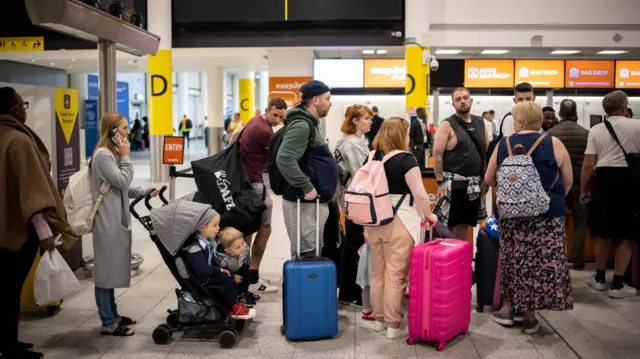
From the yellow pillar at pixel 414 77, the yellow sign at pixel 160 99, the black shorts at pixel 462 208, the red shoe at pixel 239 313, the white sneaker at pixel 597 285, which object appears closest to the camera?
the red shoe at pixel 239 313

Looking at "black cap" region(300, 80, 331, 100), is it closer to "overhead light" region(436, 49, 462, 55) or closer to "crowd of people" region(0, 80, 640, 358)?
"crowd of people" region(0, 80, 640, 358)

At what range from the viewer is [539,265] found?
419 centimetres

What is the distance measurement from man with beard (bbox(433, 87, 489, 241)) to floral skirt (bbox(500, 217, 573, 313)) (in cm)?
82

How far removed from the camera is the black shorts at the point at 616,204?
5.27m

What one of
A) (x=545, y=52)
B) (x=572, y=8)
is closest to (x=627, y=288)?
(x=572, y=8)

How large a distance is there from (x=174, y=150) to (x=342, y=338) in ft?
8.23

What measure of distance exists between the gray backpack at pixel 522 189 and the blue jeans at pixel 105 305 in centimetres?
261

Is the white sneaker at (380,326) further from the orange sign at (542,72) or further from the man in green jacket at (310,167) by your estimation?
the orange sign at (542,72)

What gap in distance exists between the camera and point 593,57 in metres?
16.1

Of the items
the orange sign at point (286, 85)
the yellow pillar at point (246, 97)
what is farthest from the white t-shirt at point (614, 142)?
the yellow pillar at point (246, 97)

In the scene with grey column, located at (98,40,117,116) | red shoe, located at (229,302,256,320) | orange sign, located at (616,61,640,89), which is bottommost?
red shoe, located at (229,302,256,320)

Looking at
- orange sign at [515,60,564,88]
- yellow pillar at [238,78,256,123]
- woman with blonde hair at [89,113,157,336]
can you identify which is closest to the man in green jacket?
woman with blonde hair at [89,113,157,336]

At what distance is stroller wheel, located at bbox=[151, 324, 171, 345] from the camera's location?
4090 mm

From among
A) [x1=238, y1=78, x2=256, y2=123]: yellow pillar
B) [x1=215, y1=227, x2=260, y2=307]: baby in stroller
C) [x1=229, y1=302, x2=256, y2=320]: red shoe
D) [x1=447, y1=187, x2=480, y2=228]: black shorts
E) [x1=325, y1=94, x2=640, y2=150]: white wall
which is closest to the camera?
[x1=229, y1=302, x2=256, y2=320]: red shoe
